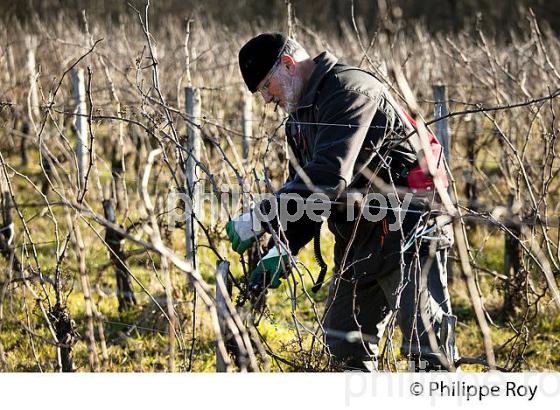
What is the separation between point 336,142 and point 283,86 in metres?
0.39

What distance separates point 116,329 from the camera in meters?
4.48

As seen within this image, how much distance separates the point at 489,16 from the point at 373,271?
20.9 metres

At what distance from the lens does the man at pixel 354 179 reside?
270cm

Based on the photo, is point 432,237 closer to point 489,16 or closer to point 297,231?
point 297,231

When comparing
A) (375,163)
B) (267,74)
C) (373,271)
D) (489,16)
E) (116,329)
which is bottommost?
(116,329)

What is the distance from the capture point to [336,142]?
Answer: 2672 mm
